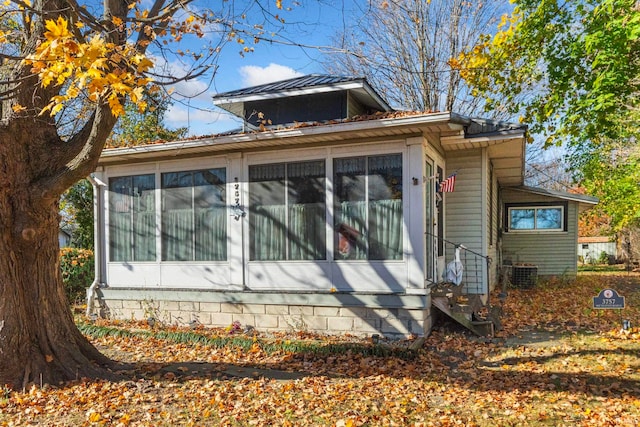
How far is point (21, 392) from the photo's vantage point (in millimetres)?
5180

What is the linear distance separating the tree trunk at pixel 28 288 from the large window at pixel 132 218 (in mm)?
3643

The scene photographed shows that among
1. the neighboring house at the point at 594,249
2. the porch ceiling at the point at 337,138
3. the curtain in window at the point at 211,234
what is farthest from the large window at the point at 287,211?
the neighboring house at the point at 594,249

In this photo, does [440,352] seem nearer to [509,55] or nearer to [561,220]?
[509,55]

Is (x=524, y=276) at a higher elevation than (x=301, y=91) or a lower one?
lower

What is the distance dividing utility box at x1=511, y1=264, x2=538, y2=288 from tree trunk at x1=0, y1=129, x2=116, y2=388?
11481mm

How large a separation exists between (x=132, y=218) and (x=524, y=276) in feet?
34.9

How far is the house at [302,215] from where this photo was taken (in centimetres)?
757

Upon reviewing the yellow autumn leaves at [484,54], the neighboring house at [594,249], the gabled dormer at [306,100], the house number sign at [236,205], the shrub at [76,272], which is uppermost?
the yellow autumn leaves at [484,54]

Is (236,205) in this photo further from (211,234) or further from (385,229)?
(385,229)

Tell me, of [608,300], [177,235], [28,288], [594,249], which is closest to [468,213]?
[608,300]

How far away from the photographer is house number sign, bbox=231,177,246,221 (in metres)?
8.67

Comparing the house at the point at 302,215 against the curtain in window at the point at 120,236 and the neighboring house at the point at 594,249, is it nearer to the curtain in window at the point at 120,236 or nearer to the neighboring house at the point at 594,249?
the curtain in window at the point at 120,236

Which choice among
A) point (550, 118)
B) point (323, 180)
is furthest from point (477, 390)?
point (550, 118)

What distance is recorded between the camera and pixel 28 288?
18.5ft
